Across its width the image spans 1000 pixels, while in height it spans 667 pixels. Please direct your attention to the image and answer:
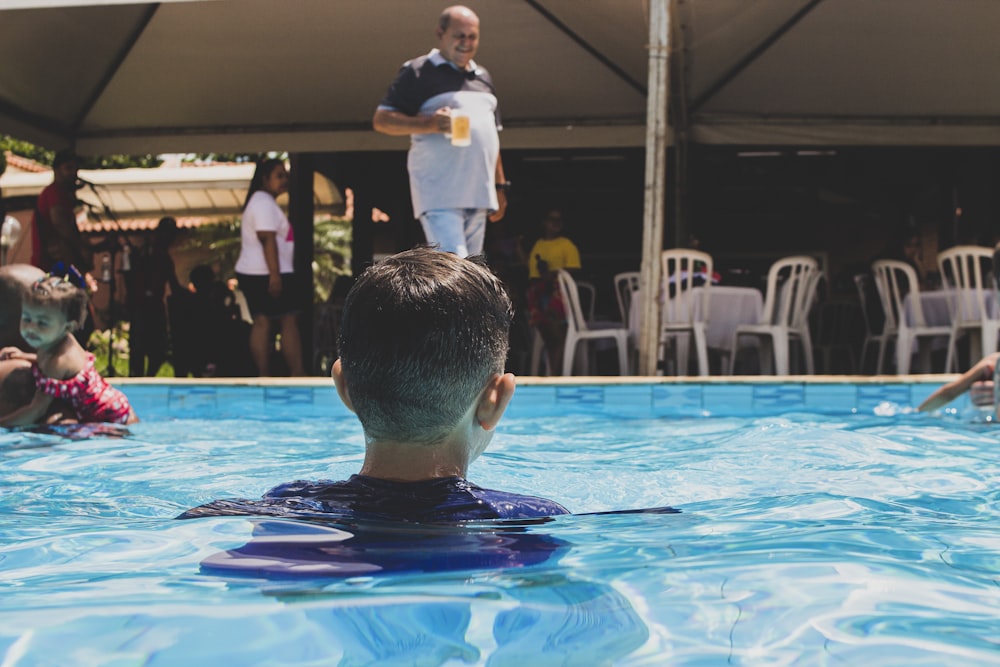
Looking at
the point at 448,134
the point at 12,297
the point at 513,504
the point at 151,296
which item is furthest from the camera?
the point at 151,296

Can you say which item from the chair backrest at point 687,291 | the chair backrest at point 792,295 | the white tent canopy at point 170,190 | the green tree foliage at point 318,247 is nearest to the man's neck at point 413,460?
the chair backrest at point 687,291

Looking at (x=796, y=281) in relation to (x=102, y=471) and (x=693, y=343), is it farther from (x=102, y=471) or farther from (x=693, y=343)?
(x=102, y=471)

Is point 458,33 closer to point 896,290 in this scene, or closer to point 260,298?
point 260,298

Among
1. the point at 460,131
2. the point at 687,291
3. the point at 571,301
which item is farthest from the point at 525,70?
the point at 460,131

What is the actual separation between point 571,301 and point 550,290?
68 centimetres

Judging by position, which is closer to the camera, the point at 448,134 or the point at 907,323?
the point at 448,134

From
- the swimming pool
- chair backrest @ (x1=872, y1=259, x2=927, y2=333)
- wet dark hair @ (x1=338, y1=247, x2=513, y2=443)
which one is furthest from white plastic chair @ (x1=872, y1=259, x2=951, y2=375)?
wet dark hair @ (x1=338, y1=247, x2=513, y2=443)

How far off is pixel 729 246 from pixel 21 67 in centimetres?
924

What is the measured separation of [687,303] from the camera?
287 inches

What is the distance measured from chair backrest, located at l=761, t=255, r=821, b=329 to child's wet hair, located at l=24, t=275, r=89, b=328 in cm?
474

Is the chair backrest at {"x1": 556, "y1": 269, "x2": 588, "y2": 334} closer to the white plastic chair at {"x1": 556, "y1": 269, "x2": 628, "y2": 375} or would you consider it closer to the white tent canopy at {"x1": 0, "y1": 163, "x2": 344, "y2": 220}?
the white plastic chair at {"x1": 556, "y1": 269, "x2": 628, "y2": 375}

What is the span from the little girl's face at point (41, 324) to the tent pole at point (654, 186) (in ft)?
11.0

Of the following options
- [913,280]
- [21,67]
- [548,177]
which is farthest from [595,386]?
[548,177]

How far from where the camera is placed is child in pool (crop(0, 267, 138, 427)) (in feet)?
12.3
